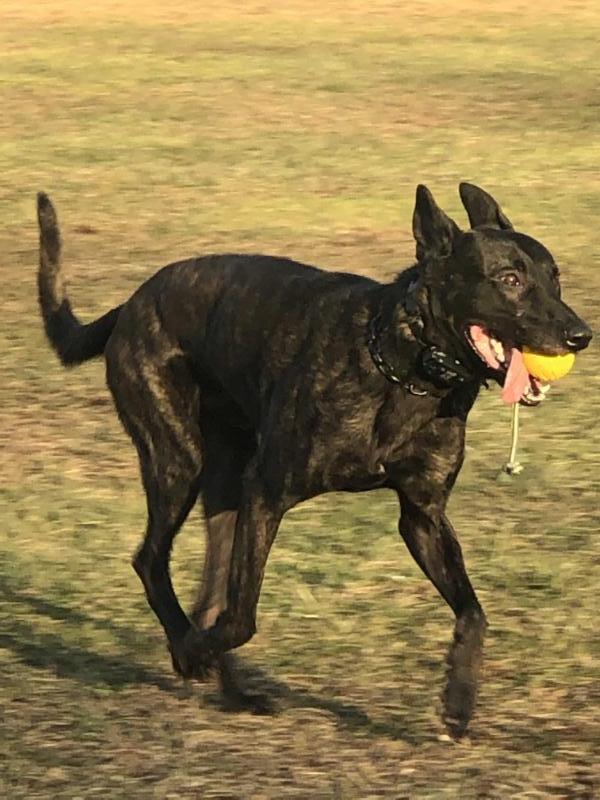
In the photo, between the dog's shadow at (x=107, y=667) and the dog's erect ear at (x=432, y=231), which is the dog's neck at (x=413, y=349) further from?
the dog's shadow at (x=107, y=667)

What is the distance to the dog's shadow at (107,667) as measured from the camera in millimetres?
5691

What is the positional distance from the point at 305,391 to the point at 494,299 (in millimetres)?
636

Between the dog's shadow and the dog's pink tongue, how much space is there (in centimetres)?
106

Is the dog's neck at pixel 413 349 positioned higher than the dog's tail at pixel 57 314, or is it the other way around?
the dog's neck at pixel 413 349

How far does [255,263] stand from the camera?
6.11m

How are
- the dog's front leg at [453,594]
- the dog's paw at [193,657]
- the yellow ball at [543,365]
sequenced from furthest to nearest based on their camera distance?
the dog's paw at [193,657] < the dog's front leg at [453,594] < the yellow ball at [543,365]

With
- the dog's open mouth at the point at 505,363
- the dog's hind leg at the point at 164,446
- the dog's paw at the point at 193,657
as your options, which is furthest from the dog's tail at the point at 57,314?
the dog's open mouth at the point at 505,363

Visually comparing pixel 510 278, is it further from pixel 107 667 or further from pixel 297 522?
pixel 297 522

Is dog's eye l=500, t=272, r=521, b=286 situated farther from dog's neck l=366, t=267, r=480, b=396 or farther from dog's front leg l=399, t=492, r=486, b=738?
dog's front leg l=399, t=492, r=486, b=738

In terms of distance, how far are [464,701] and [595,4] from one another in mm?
23965

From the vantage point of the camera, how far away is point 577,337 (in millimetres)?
5207

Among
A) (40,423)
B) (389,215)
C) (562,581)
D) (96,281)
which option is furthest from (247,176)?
(562,581)

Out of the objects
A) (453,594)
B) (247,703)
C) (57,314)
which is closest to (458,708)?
(453,594)

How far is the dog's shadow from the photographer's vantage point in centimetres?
569
